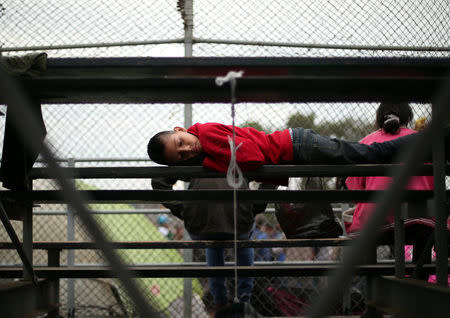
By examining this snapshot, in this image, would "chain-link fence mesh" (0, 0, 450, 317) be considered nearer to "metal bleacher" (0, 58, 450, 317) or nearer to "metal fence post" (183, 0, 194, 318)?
"metal fence post" (183, 0, 194, 318)

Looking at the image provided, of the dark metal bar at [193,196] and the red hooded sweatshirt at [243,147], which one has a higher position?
the red hooded sweatshirt at [243,147]

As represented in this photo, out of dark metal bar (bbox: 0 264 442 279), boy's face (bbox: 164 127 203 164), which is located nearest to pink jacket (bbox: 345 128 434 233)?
dark metal bar (bbox: 0 264 442 279)

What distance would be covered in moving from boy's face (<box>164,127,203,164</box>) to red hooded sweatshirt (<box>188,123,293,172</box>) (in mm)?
37

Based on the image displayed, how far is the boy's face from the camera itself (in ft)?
6.18

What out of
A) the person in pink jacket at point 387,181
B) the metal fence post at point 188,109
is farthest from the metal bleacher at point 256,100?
the metal fence post at point 188,109

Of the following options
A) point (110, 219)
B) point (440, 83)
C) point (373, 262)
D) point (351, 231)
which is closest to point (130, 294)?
point (440, 83)

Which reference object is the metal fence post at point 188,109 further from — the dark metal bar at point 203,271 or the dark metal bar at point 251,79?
the dark metal bar at point 251,79

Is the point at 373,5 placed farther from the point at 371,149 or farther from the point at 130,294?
the point at 130,294

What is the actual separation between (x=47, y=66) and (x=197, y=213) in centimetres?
188

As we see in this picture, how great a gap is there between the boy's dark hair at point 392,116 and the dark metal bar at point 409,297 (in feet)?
3.10

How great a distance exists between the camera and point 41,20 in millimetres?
3178

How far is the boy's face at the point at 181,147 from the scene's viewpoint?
1.88 meters

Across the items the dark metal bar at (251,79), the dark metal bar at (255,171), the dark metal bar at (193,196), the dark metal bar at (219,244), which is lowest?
the dark metal bar at (219,244)

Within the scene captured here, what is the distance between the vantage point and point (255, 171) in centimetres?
166
